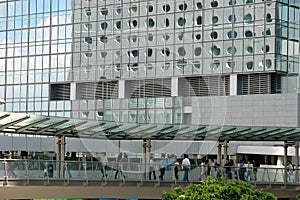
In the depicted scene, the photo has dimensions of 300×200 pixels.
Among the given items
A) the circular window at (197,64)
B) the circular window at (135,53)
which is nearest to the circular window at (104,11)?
the circular window at (135,53)

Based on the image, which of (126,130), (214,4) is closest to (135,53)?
(214,4)


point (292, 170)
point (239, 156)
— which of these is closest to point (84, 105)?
point (239, 156)

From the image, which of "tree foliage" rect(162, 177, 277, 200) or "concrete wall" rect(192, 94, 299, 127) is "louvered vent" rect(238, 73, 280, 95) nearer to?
"concrete wall" rect(192, 94, 299, 127)

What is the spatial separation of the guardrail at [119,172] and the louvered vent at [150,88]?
137 feet

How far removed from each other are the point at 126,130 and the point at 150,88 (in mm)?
43963

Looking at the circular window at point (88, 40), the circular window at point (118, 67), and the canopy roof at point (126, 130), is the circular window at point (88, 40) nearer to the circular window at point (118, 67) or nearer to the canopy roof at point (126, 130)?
the circular window at point (118, 67)

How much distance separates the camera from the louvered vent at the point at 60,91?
10088cm

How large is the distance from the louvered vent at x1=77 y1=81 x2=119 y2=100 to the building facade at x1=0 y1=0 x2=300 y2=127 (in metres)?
0.11

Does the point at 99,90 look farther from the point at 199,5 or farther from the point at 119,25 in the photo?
the point at 199,5

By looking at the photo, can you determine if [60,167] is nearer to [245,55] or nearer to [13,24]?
[245,55]

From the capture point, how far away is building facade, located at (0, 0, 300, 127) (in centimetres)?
8394

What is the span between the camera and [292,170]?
5059 cm

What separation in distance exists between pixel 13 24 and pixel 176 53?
25748 mm

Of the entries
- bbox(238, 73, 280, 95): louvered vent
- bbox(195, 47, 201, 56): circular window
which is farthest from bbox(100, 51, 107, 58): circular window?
bbox(238, 73, 280, 95): louvered vent
